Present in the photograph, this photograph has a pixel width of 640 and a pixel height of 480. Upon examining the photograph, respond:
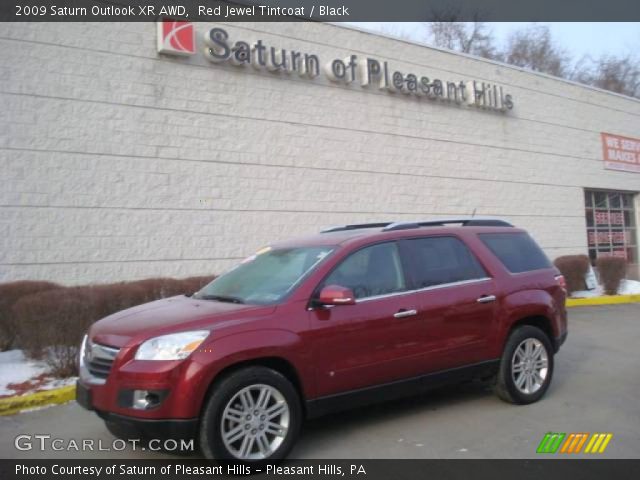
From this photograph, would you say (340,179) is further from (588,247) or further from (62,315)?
(588,247)

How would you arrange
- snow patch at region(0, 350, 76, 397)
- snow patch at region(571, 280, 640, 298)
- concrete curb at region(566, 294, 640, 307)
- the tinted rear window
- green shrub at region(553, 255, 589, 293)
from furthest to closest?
snow patch at region(571, 280, 640, 298), green shrub at region(553, 255, 589, 293), concrete curb at region(566, 294, 640, 307), snow patch at region(0, 350, 76, 397), the tinted rear window

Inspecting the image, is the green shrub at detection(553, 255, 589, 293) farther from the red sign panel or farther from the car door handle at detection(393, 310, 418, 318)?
the car door handle at detection(393, 310, 418, 318)

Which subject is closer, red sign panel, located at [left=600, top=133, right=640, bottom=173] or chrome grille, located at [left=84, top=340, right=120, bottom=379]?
chrome grille, located at [left=84, top=340, right=120, bottom=379]

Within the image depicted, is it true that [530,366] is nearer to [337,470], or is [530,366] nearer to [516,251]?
[516,251]

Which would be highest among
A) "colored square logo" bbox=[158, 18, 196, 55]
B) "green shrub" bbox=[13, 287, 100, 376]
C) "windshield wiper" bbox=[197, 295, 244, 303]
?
"colored square logo" bbox=[158, 18, 196, 55]

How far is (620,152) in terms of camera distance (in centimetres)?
2034

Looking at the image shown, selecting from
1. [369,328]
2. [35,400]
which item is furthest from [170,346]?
[35,400]

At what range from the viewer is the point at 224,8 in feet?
37.7

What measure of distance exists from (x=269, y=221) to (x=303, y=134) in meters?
2.03

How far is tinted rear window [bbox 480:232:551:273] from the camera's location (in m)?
6.24

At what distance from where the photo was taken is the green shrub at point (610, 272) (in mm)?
15250

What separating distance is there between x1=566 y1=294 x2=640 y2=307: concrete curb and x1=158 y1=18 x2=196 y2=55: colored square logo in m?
9.86

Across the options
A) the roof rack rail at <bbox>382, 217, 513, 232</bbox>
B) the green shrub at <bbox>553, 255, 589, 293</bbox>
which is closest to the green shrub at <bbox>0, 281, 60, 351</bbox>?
the roof rack rail at <bbox>382, 217, 513, 232</bbox>

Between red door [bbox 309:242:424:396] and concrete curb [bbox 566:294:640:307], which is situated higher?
red door [bbox 309:242:424:396]
